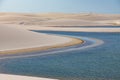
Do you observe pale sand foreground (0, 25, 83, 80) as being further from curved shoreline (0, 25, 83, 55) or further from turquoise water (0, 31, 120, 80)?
turquoise water (0, 31, 120, 80)

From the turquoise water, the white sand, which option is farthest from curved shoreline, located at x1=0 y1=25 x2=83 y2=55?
the turquoise water

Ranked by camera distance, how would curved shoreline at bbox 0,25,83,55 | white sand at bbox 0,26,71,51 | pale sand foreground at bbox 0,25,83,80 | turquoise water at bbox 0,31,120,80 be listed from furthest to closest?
white sand at bbox 0,26,71,51
pale sand foreground at bbox 0,25,83,80
curved shoreline at bbox 0,25,83,55
turquoise water at bbox 0,31,120,80

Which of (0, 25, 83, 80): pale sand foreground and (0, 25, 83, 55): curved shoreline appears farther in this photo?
(0, 25, 83, 80): pale sand foreground

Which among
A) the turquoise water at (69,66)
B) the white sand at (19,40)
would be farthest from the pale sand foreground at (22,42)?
the turquoise water at (69,66)

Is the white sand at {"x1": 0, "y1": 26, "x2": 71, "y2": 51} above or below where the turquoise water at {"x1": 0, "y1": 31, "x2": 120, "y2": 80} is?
below

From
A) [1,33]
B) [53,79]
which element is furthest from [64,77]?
[1,33]

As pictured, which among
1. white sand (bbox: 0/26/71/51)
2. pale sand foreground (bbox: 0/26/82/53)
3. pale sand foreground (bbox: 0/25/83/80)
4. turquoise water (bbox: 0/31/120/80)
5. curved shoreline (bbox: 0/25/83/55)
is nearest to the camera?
turquoise water (bbox: 0/31/120/80)

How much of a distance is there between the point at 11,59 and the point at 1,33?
52.4 ft

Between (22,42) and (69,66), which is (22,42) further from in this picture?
(69,66)

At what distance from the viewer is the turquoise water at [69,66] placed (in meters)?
23.2

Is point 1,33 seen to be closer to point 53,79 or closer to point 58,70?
point 58,70

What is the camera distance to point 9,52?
118 ft

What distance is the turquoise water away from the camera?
913 inches

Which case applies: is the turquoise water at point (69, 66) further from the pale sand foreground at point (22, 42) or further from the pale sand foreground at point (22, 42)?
the pale sand foreground at point (22, 42)
